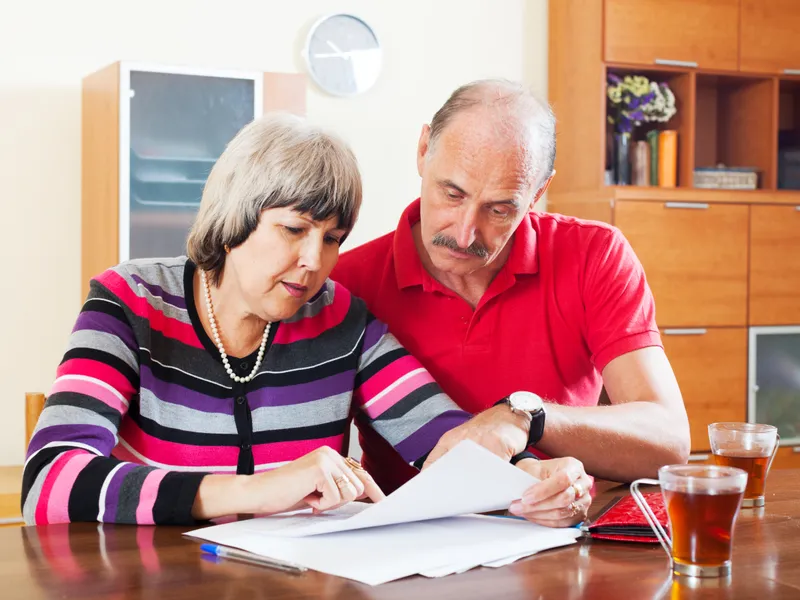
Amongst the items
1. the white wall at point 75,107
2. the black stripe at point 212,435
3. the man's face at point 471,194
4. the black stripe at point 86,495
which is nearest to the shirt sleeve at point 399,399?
the black stripe at point 212,435

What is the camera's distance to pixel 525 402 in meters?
1.59

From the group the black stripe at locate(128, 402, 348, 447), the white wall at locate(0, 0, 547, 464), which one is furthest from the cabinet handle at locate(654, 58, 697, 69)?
the black stripe at locate(128, 402, 348, 447)

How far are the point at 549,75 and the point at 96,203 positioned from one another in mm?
2045

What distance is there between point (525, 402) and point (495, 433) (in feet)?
0.29

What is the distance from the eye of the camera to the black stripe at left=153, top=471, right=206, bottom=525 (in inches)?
52.6

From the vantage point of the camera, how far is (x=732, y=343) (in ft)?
14.1

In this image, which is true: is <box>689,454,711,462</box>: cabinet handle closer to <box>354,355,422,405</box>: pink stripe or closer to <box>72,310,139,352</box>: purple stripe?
<box>354,355,422,405</box>: pink stripe

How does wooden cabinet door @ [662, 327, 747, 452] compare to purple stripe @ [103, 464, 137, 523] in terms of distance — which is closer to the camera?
purple stripe @ [103, 464, 137, 523]

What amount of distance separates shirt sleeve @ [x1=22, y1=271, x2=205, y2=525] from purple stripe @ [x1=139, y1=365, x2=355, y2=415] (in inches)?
1.4

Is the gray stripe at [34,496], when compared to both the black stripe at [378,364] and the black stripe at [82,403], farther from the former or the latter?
the black stripe at [378,364]

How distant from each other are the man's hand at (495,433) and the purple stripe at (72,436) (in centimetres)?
47

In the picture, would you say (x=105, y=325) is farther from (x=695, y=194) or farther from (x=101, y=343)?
(x=695, y=194)

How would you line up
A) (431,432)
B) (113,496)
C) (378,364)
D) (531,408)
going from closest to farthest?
(113,496) → (531,408) → (431,432) → (378,364)

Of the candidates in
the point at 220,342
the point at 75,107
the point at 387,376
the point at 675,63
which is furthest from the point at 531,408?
the point at 675,63
